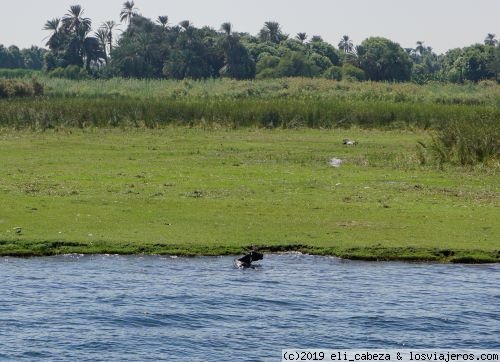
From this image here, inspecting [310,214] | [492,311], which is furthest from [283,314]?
[310,214]

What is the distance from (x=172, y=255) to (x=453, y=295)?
6230mm

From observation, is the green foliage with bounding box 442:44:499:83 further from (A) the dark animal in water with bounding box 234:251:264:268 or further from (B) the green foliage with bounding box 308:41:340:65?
(A) the dark animal in water with bounding box 234:251:264:268

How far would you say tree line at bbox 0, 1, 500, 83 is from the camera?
4232 inches

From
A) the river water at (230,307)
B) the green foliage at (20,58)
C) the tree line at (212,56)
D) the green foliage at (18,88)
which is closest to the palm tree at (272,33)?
the tree line at (212,56)

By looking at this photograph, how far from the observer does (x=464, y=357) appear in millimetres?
14758

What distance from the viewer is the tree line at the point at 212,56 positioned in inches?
4232

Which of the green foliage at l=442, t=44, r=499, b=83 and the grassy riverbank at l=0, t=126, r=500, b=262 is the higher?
the green foliage at l=442, t=44, r=499, b=83

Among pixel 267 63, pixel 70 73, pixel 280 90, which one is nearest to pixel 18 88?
pixel 280 90

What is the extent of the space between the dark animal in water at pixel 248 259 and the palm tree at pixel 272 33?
395 feet

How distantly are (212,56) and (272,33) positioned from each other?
2757cm

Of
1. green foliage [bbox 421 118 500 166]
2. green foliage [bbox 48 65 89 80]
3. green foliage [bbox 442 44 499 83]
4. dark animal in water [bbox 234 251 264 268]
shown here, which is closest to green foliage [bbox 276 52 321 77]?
green foliage [bbox 48 65 89 80]

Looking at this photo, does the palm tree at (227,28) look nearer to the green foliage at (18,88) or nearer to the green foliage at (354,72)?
the green foliage at (354,72)

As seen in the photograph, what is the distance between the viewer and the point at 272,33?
139m

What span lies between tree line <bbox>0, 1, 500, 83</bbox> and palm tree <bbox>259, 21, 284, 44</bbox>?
718 centimetres
